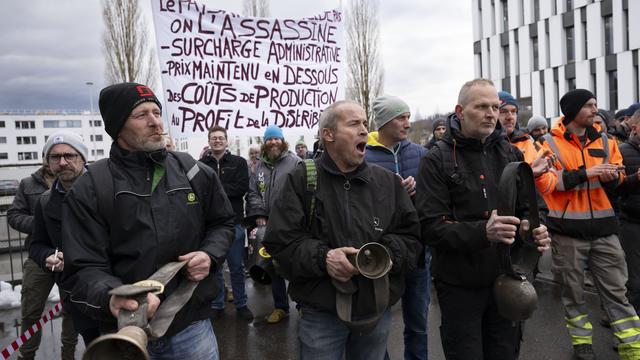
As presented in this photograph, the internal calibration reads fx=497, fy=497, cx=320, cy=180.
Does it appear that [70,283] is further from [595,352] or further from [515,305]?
[595,352]

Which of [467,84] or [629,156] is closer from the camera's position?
[467,84]

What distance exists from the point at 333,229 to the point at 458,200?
863 mm

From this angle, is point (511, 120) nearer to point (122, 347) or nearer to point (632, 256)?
point (632, 256)

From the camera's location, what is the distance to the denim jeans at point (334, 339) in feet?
8.96

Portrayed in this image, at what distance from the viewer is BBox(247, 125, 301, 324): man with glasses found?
209 inches

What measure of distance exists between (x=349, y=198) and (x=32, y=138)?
97771 mm

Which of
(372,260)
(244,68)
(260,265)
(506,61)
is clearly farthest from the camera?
(506,61)

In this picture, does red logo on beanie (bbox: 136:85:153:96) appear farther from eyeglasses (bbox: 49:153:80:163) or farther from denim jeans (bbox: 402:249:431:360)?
denim jeans (bbox: 402:249:431:360)

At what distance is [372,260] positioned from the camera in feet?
8.43

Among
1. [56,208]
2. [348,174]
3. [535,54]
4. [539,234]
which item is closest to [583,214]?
[539,234]

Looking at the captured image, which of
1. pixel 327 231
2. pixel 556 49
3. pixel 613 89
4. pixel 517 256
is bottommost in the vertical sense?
pixel 517 256

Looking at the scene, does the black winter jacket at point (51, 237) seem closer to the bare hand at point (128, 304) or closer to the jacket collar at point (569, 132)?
the bare hand at point (128, 304)

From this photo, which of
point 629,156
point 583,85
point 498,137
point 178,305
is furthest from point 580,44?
point 178,305

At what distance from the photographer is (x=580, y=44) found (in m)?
30.0
